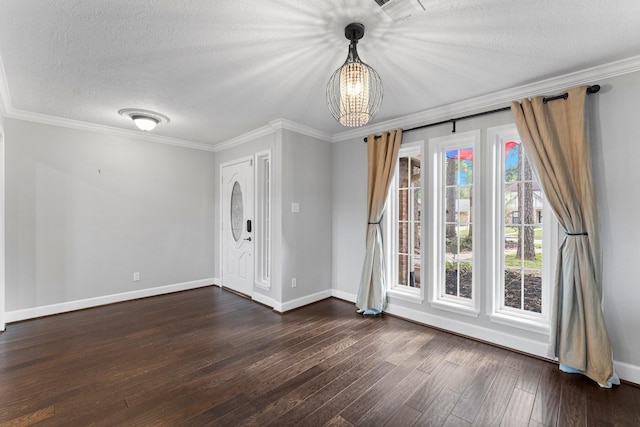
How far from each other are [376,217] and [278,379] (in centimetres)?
226

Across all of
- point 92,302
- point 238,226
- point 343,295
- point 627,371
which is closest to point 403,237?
point 343,295

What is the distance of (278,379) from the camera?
7.79 feet

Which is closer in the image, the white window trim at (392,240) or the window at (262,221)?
the white window trim at (392,240)

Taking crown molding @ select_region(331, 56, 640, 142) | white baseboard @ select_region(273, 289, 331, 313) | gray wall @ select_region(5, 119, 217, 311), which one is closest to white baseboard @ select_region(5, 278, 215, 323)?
gray wall @ select_region(5, 119, 217, 311)

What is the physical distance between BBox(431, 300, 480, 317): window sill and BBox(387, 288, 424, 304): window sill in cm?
19

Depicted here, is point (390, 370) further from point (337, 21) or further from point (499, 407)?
point (337, 21)

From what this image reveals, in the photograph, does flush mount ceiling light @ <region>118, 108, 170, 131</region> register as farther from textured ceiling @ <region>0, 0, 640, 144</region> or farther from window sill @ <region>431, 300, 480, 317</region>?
window sill @ <region>431, 300, 480, 317</region>

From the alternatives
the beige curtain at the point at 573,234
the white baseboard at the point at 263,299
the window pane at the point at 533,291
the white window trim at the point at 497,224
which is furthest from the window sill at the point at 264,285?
the beige curtain at the point at 573,234

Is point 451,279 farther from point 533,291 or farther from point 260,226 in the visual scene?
point 260,226

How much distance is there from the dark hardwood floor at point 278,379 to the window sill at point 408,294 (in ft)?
1.01

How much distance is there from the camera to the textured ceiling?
1.77 m

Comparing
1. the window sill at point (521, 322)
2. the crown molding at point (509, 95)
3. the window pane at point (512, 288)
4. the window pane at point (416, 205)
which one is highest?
the crown molding at point (509, 95)

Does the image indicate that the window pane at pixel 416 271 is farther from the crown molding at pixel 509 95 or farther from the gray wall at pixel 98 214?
the gray wall at pixel 98 214

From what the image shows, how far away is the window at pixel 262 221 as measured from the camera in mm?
4352
